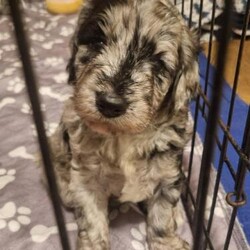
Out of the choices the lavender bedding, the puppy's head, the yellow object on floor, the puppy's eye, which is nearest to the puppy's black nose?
the puppy's head

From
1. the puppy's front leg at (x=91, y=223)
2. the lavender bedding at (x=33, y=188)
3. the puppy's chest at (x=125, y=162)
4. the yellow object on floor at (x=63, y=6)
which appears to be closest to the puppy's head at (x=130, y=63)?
the puppy's chest at (x=125, y=162)

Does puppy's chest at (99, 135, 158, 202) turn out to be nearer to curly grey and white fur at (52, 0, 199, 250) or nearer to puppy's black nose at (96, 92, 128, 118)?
curly grey and white fur at (52, 0, 199, 250)

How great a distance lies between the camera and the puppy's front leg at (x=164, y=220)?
4.55 ft

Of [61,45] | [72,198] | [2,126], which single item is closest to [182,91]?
[72,198]

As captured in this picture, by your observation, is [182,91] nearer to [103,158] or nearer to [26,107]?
[103,158]

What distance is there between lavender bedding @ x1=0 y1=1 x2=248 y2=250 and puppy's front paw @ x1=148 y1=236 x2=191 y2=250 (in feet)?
0.20

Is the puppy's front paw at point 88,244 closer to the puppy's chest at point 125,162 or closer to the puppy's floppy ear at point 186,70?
the puppy's chest at point 125,162

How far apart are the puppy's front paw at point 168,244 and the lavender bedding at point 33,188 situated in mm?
62

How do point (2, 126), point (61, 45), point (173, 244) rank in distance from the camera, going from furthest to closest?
point (61, 45) < point (2, 126) < point (173, 244)

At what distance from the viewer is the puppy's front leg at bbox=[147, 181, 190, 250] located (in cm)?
139

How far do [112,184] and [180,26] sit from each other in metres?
0.53

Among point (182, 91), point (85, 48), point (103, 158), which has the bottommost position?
point (103, 158)

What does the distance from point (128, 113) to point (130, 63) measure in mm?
140

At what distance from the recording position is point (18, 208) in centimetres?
156
